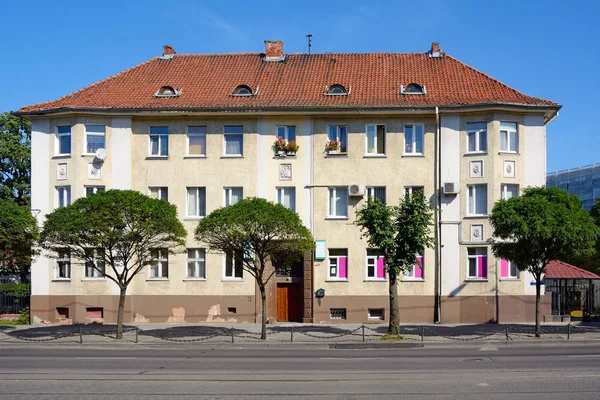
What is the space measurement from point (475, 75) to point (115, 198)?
1784cm

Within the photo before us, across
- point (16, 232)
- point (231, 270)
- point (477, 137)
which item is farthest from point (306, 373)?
point (477, 137)

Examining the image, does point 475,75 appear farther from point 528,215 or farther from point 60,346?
point 60,346

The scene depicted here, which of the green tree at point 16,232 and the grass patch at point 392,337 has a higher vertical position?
the green tree at point 16,232

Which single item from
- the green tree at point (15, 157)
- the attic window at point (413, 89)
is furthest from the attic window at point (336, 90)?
the green tree at point (15, 157)

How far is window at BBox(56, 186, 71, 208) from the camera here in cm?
3212

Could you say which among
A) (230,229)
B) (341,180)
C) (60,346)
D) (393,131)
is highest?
(393,131)

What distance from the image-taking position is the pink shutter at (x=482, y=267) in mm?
31172

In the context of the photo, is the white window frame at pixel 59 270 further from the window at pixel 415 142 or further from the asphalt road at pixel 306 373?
the window at pixel 415 142

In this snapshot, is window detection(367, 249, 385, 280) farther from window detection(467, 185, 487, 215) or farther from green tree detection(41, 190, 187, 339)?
green tree detection(41, 190, 187, 339)

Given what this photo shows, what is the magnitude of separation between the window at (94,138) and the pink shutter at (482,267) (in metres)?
17.4

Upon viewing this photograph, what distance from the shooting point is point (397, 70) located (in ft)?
113

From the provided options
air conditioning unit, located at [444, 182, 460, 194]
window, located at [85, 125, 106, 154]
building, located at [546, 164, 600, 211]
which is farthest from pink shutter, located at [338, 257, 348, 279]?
building, located at [546, 164, 600, 211]

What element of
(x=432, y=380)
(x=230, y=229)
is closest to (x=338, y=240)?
(x=230, y=229)

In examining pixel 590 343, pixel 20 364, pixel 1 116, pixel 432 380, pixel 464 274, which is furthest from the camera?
pixel 1 116
